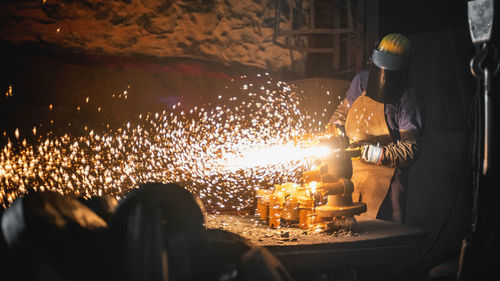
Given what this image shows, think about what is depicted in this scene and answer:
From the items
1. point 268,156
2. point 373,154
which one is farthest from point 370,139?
point 268,156

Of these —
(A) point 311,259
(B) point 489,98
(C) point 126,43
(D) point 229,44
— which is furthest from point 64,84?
(B) point 489,98

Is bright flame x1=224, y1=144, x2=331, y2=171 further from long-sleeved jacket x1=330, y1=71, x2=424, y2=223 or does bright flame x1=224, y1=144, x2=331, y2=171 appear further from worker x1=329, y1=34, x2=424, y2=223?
long-sleeved jacket x1=330, y1=71, x2=424, y2=223

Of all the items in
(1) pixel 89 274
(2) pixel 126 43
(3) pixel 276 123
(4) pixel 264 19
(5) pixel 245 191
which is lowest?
(5) pixel 245 191

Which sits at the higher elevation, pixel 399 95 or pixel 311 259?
pixel 399 95

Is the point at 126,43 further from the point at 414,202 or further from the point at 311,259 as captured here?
the point at 414,202

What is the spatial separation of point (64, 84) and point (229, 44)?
221 cm

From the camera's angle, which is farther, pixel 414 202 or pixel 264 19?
pixel 264 19

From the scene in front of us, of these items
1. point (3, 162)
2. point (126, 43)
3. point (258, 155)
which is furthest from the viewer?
point (258, 155)

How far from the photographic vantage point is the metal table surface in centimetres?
226

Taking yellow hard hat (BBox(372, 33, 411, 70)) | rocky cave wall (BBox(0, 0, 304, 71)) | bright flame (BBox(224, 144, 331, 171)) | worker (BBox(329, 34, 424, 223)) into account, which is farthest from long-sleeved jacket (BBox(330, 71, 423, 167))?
rocky cave wall (BBox(0, 0, 304, 71))

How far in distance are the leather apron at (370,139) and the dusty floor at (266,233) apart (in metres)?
1.44

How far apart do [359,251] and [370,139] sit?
1998 millimetres

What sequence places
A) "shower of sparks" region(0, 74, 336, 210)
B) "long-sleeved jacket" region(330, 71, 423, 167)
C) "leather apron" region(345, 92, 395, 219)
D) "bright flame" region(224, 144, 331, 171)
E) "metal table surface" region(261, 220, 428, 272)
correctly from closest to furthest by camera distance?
"metal table surface" region(261, 220, 428, 272) → "long-sleeved jacket" region(330, 71, 423, 167) → "leather apron" region(345, 92, 395, 219) → "bright flame" region(224, 144, 331, 171) → "shower of sparks" region(0, 74, 336, 210)

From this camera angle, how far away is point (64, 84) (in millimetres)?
4340
